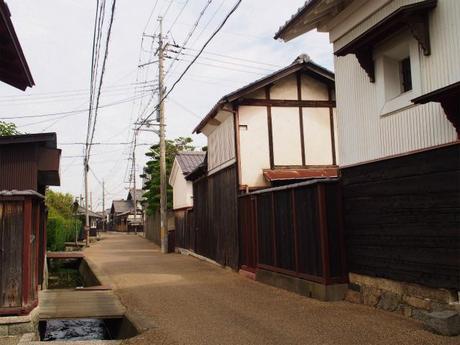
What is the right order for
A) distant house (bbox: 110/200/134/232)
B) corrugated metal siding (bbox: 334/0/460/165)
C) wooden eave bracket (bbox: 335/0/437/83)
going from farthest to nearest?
distant house (bbox: 110/200/134/232) < wooden eave bracket (bbox: 335/0/437/83) < corrugated metal siding (bbox: 334/0/460/165)

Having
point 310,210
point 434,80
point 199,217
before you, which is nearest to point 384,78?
point 434,80

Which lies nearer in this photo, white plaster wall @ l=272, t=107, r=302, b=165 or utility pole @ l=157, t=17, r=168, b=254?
white plaster wall @ l=272, t=107, r=302, b=165

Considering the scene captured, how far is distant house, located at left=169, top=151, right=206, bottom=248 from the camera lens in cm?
2744

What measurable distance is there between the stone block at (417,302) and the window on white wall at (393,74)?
315cm

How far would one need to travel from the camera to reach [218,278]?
15.3m

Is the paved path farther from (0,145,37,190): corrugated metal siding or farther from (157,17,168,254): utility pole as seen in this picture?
(157,17,168,254): utility pole

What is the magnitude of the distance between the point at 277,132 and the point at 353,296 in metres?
7.65

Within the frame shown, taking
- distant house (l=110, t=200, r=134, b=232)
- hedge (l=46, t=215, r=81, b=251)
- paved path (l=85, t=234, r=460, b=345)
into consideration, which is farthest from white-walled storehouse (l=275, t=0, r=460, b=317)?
distant house (l=110, t=200, r=134, b=232)

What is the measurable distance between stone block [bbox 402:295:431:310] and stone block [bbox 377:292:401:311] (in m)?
0.21

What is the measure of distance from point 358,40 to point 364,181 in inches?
103

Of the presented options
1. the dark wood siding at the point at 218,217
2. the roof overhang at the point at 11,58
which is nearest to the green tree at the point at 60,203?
the dark wood siding at the point at 218,217

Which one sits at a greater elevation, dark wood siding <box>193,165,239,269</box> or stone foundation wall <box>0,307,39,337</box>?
dark wood siding <box>193,165,239,269</box>

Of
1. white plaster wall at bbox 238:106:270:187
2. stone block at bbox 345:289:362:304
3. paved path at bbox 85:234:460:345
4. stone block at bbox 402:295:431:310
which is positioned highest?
white plaster wall at bbox 238:106:270:187

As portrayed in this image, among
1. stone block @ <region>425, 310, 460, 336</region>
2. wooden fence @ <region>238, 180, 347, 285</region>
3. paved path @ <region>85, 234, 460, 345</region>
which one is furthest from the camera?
wooden fence @ <region>238, 180, 347, 285</region>
